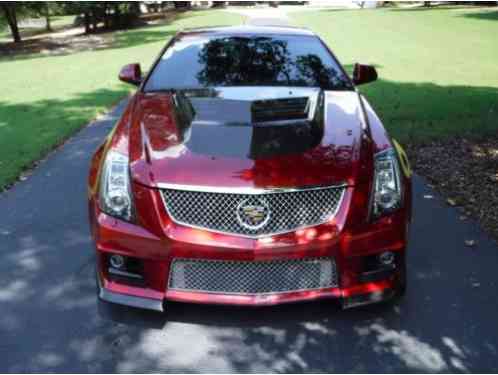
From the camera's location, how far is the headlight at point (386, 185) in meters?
3.22

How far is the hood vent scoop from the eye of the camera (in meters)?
3.73

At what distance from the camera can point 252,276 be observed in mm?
3172

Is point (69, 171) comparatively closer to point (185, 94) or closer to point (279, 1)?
point (185, 94)

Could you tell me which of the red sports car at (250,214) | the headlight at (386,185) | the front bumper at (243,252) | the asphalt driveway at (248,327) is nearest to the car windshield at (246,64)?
the red sports car at (250,214)

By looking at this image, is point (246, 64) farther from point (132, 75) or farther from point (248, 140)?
point (248, 140)

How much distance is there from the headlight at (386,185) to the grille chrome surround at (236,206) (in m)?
0.25

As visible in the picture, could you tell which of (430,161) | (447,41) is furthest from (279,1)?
(430,161)

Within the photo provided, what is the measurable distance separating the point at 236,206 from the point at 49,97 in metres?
9.64

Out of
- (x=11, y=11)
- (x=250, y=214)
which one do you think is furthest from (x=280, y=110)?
(x=11, y=11)

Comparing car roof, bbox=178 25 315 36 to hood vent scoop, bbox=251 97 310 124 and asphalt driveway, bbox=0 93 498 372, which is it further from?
asphalt driveway, bbox=0 93 498 372

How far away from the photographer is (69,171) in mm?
6410

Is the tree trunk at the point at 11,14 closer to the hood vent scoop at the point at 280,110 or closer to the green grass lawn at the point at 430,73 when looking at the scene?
the green grass lawn at the point at 430,73

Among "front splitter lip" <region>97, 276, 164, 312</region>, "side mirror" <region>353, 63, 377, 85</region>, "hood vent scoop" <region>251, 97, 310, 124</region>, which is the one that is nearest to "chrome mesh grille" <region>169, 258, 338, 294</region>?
"front splitter lip" <region>97, 276, 164, 312</region>

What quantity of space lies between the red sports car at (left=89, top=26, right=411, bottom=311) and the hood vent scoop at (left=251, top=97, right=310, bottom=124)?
11 centimetres
